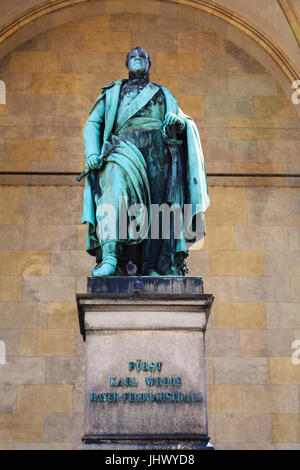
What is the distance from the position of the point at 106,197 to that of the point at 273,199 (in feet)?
19.3

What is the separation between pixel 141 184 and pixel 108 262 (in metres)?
0.81

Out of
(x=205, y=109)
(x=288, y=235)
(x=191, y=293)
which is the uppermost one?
(x=205, y=109)

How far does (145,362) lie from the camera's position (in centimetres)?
691

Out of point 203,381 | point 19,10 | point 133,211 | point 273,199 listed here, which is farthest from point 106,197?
point 19,10

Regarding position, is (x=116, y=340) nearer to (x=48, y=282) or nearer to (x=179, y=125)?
(x=179, y=125)

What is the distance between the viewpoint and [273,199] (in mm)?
13148

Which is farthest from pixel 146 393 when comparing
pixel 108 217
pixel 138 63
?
pixel 138 63

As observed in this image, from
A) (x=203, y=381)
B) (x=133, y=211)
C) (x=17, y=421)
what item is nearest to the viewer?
(x=203, y=381)

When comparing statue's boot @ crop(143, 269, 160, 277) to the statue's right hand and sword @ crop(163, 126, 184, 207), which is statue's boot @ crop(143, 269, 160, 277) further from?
the statue's right hand

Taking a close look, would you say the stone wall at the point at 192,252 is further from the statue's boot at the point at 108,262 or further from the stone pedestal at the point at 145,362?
the stone pedestal at the point at 145,362

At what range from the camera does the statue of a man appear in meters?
7.64

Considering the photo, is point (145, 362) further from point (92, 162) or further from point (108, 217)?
point (92, 162)

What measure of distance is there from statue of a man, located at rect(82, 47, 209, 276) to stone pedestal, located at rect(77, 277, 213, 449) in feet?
1.35

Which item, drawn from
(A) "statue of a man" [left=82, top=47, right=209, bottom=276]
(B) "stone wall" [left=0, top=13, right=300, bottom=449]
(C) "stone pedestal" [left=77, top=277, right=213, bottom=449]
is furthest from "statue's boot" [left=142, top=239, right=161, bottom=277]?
(B) "stone wall" [left=0, top=13, right=300, bottom=449]
